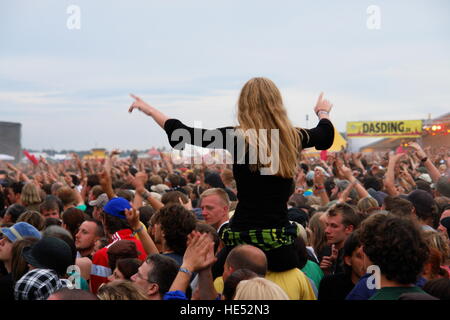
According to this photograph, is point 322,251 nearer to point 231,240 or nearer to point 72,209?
point 231,240

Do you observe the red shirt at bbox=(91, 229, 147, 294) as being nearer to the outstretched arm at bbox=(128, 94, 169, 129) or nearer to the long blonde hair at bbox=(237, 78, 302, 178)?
the outstretched arm at bbox=(128, 94, 169, 129)

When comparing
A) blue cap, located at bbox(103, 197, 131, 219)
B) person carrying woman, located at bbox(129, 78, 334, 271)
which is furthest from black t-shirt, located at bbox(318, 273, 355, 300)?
blue cap, located at bbox(103, 197, 131, 219)

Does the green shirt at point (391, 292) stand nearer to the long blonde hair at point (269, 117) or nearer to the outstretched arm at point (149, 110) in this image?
the long blonde hair at point (269, 117)

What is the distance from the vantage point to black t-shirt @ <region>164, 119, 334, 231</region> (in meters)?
2.80

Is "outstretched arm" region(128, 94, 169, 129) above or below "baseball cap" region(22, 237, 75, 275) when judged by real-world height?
above

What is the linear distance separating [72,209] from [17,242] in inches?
70.0

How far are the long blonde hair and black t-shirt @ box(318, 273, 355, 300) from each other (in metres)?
1.01

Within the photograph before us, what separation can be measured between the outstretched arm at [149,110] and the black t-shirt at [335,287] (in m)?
1.62

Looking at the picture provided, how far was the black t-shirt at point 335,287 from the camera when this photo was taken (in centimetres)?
340

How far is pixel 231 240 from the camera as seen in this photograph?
116 inches

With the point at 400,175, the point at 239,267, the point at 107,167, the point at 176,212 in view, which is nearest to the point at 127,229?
the point at 176,212

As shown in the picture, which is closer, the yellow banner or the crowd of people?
the crowd of people

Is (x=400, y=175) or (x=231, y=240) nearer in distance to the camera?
(x=231, y=240)

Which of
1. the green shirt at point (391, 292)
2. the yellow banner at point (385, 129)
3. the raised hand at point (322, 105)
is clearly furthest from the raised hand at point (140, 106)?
the yellow banner at point (385, 129)
